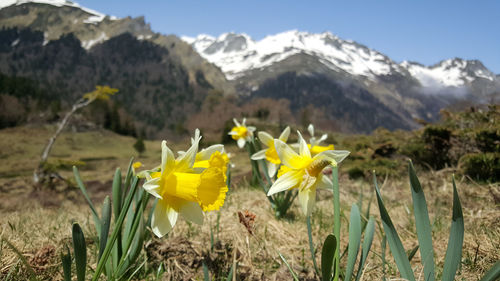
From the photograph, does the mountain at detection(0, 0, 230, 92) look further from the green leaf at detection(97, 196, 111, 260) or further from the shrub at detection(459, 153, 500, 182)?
the green leaf at detection(97, 196, 111, 260)

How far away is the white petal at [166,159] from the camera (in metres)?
0.91

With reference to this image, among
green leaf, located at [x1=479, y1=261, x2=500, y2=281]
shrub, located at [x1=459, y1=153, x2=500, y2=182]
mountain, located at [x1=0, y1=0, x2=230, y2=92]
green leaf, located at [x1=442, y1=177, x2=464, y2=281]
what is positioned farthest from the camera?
mountain, located at [x1=0, y1=0, x2=230, y2=92]

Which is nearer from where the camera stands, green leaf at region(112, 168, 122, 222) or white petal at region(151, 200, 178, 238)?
white petal at region(151, 200, 178, 238)

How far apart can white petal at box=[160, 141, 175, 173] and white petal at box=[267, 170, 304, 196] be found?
39 centimetres

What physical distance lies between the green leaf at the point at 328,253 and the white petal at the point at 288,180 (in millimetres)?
278

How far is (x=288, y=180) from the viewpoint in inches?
42.9

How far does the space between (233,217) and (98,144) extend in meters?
34.7

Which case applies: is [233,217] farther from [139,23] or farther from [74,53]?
[139,23]

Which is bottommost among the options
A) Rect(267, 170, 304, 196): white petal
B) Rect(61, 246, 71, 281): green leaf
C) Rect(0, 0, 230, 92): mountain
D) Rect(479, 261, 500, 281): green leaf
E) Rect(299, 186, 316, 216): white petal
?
Rect(61, 246, 71, 281): green leaf

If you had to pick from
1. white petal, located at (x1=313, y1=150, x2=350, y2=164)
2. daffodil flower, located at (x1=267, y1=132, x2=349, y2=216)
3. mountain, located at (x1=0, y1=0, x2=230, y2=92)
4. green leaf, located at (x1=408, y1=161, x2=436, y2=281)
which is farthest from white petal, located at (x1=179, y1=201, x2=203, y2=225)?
mountain, located at (x1=0, y1=0, x2=230, y2=92)

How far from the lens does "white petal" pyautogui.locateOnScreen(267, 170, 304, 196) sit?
107 centimetres

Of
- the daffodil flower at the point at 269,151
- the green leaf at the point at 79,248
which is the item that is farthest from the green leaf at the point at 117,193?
the daffodil flower at the point at 269,151

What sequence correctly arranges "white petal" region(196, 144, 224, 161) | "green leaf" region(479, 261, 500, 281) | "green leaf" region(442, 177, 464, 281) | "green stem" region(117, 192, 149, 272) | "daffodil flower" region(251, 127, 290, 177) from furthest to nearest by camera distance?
1. "daffodil flower" region(251, 127, 290, 177)
2. "white petal" region(196, 144, 224, 161)
3. "green stem" region(117, 192, 149, 272)
4. "green leaf" region(442, 177, 464, 281)
5. "green leaf" region(479, 261, 500, 281)

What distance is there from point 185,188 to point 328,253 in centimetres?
52
